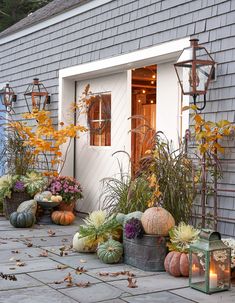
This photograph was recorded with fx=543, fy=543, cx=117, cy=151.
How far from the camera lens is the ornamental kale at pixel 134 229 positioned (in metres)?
5.08

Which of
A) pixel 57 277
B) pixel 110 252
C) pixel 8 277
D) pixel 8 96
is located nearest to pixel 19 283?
pixel 8 277

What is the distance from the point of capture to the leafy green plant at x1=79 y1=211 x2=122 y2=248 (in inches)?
216

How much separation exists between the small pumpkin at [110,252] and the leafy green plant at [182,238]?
0.57 meters

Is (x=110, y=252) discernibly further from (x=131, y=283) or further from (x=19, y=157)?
(x=19, y=157)

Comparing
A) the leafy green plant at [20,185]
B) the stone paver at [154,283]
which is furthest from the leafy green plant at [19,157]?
the stone paver at [154,283]

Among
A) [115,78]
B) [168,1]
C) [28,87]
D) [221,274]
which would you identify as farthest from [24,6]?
[221,274]

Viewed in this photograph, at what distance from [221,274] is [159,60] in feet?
11.1

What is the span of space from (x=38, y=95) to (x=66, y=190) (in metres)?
2.26

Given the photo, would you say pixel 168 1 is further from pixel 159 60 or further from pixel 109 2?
pixel 109 2

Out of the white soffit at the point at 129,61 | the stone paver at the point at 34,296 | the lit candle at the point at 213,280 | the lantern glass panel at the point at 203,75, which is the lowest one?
the stone paver at the point at 34,296

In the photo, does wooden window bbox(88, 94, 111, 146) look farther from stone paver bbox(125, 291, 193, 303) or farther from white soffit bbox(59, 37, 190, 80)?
stone paver bbox(125, 291, 193, 303)

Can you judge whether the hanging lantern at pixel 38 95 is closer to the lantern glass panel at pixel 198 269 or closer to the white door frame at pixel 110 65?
the white door frame at pixel 110 65

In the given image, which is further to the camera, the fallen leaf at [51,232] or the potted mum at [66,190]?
the potted mum at [66,190]

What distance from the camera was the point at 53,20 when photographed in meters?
9.36
